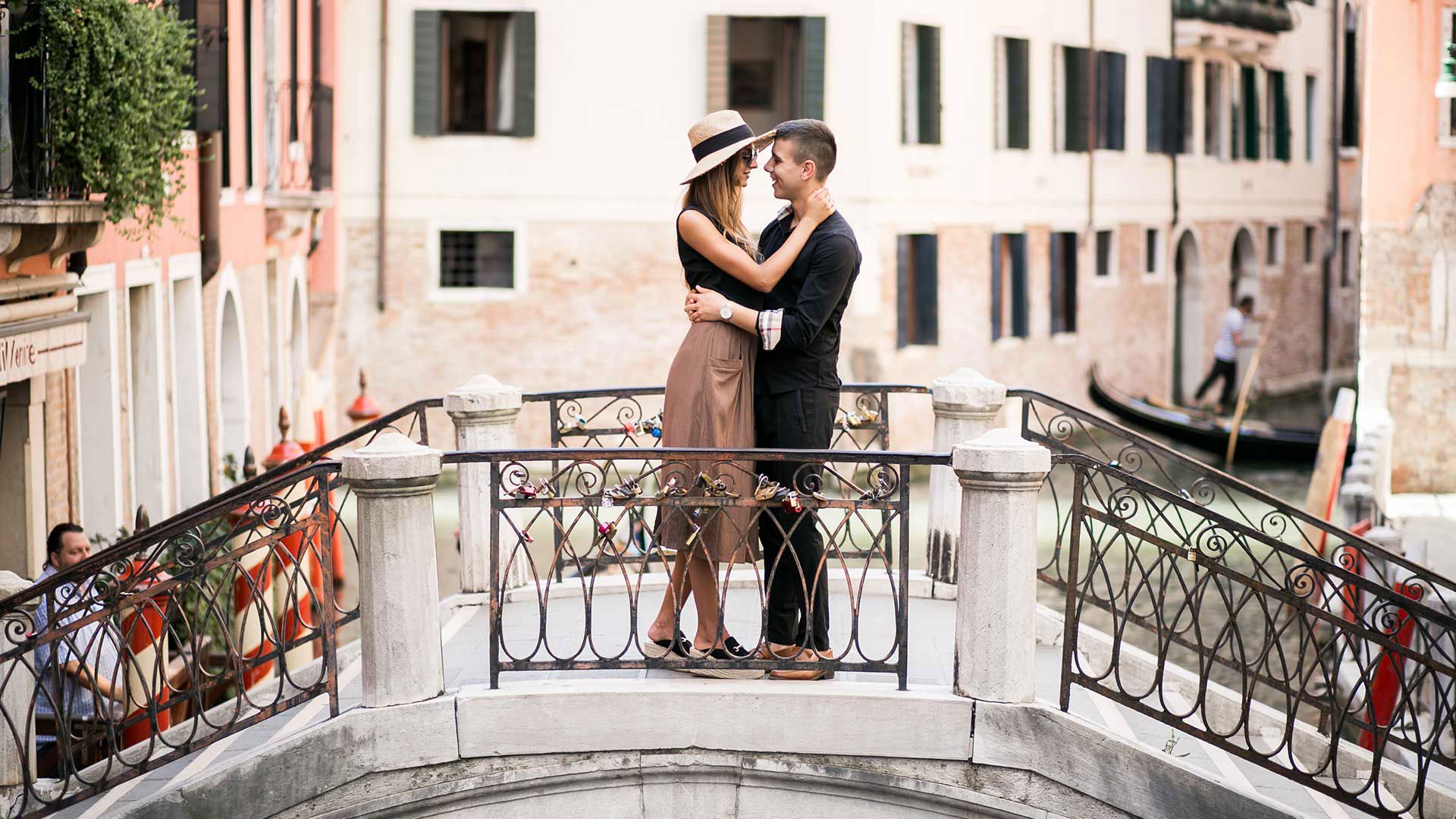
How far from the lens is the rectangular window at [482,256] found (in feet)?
67.4

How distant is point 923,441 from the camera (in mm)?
21141

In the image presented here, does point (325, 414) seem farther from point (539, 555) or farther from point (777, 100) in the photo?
point (777, 100)

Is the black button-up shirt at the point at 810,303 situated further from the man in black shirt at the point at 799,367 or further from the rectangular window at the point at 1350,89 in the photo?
the rectangular window at the point at 1350,89

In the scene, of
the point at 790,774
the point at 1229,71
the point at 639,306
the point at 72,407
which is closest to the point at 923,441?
the point at 639,306

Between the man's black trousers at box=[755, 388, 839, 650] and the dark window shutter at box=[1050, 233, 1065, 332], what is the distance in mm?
18413

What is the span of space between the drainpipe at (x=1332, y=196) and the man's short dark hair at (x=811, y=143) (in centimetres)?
2781

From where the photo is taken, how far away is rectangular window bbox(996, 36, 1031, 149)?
883 inches

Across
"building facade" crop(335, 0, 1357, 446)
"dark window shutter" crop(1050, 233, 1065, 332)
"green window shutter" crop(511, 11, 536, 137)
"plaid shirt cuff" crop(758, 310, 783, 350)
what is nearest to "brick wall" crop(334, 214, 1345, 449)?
"building facade" crop(335, 0, 1357, 446)

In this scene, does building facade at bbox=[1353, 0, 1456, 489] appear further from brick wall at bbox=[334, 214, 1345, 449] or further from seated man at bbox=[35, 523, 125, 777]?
seated man at bbox=[35, 523, 125, 777]

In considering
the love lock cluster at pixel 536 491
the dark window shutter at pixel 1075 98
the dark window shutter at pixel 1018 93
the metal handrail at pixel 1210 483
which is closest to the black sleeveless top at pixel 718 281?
the love lock cluster at pixel 536 491

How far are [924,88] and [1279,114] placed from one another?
37.2 ft

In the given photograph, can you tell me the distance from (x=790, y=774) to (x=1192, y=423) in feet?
60.3

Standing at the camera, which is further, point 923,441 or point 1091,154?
point 1091,154

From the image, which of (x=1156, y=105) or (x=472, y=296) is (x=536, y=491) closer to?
(x=472, y=296)
